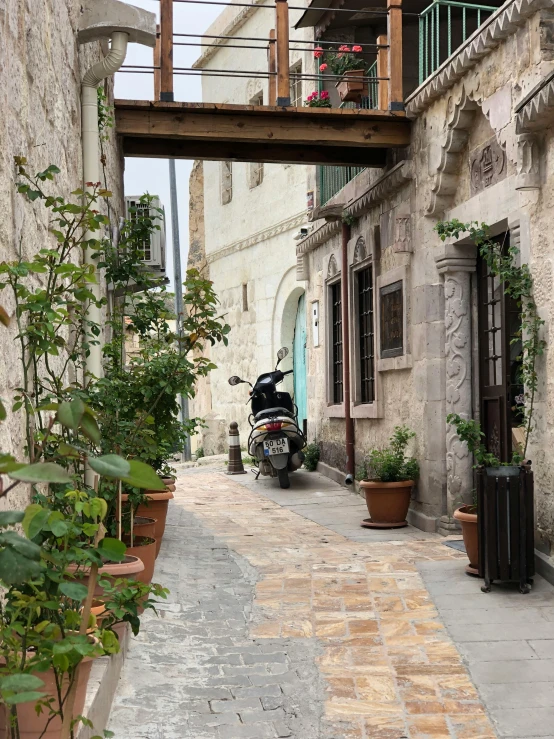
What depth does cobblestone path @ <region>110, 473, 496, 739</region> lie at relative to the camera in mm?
3746

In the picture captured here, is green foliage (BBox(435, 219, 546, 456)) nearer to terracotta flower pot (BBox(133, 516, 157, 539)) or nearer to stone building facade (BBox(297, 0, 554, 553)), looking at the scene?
stone building facade (BBox(297, 0, 554, 553))

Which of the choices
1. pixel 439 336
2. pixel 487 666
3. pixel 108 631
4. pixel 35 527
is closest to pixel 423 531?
pixel 439 336

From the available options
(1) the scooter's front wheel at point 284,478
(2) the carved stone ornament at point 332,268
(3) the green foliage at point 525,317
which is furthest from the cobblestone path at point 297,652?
(2) the carved stone ornament at point 332,268

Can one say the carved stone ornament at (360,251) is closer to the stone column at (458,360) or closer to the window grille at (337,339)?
the window grille at (337,339)

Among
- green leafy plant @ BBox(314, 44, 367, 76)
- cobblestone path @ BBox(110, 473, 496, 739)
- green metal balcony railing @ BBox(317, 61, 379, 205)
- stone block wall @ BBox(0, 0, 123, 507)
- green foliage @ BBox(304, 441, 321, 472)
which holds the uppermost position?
green leafy plant @ BBox(314, 44, 367, 76)

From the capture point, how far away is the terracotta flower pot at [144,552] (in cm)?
512

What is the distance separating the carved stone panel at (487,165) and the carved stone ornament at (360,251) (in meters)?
2.89

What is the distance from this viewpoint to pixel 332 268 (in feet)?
39.5

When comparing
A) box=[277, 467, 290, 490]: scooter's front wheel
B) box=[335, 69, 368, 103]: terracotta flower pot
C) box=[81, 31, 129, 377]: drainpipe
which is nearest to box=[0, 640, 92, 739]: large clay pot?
box=[81, 31, 129, 377]: drainpipe

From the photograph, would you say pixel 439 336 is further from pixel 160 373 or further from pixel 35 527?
pixel 35 527

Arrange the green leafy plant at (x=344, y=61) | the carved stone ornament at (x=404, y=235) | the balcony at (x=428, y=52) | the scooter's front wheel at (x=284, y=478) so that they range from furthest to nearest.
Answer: the scooter's front wheel at (x=284, y=478) → the green leafy plant at (x=344, y=61) → the balcony at (x=428, y=52) → the carved stone ornament at (x=404, y=235)

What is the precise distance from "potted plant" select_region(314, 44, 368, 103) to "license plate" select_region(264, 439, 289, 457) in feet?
13.0

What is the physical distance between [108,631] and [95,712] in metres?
0.83

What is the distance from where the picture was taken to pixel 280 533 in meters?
8.28
